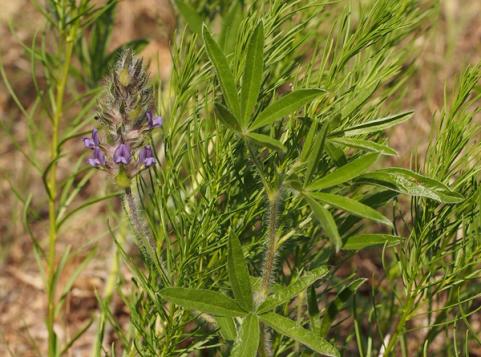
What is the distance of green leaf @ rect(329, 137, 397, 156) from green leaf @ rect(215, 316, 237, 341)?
1.46 feet

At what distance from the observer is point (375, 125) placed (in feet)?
5.36

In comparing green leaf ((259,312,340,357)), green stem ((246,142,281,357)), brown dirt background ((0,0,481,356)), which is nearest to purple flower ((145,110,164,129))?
green stem ((246,142,281,357))

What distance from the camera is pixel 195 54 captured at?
1792 millimetres

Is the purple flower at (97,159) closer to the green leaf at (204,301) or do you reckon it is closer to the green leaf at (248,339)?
the green leaf at (204,301)

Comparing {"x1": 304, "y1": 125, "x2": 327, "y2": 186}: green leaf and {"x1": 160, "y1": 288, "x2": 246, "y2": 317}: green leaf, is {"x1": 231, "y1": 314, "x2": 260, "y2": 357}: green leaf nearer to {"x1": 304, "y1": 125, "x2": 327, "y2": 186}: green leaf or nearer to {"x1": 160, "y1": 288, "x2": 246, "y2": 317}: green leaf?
{"x1": 160, "y1": 288, "x2": 246, "y2": 317}: green leaf

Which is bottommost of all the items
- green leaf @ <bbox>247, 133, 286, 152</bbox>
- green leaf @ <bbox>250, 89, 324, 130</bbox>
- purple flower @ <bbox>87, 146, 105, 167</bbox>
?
green leaf @ <bbox>247, 133, 286, 152</bbox>

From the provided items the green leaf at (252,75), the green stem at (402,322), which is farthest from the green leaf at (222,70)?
the green stem at (402,322)

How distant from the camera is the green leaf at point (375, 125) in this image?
63.0 inches

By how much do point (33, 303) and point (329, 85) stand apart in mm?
2012

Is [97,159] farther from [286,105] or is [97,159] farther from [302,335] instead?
[302,335]

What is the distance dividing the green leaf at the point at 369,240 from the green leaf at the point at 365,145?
186mm

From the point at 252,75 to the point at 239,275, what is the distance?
0.39 meters

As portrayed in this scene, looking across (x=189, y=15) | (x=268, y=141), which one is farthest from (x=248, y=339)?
(x=189, y=15)

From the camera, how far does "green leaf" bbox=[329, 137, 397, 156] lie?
1.52m
